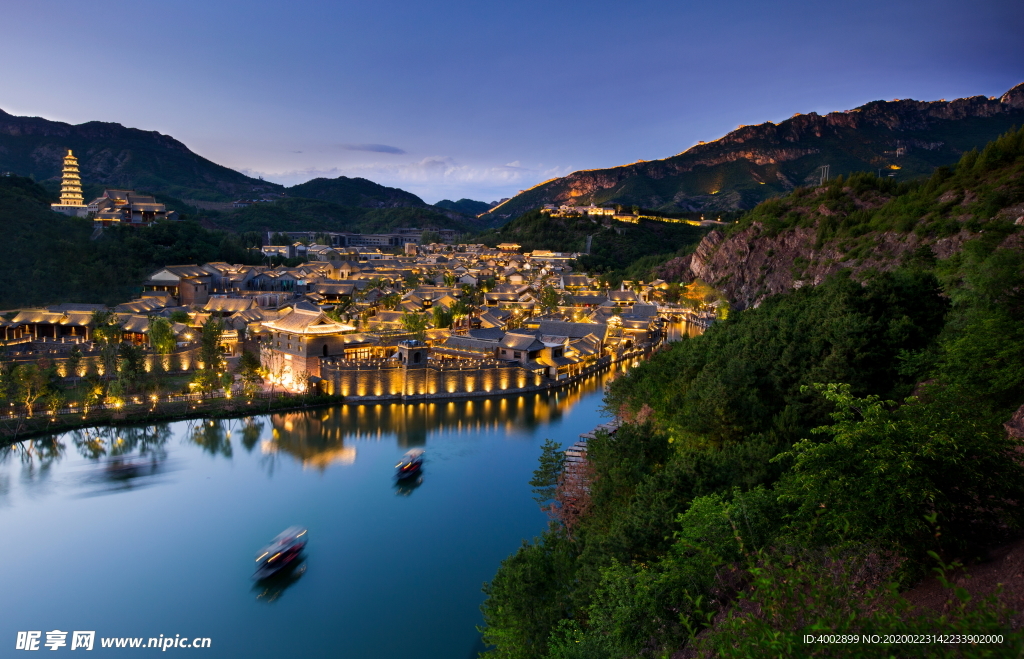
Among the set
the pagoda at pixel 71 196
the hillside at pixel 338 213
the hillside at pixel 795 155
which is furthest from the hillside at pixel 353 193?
the pagoda at pixel 71 196

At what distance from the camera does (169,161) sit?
101438 millimetres

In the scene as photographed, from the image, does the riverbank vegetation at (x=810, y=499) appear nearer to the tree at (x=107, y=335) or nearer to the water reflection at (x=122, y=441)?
the water reflection at (x=122, y=441)

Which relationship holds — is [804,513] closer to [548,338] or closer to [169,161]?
[548,338]

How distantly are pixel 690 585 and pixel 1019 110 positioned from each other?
102 metres

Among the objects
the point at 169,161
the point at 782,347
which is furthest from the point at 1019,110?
the point at 169,161

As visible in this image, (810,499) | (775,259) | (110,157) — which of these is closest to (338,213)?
(110,157)

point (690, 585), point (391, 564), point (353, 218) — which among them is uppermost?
point (353, 218)

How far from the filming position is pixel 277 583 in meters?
10.6

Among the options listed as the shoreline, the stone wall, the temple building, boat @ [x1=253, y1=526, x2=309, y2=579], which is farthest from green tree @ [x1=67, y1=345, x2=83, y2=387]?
the temple building

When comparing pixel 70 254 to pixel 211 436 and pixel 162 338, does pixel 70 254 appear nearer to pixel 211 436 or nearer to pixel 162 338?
pixel 162 338

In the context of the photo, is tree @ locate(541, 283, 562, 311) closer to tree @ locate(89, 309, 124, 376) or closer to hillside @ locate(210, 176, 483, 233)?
tree @ locate(89, 309, 124, 376)

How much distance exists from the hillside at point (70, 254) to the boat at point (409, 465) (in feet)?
79.6

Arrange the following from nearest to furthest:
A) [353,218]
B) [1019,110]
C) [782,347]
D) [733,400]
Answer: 1. [733,400]
2. [782,347]
3. [1019,110]
4. [353,218]

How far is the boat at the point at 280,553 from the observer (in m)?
10.8
